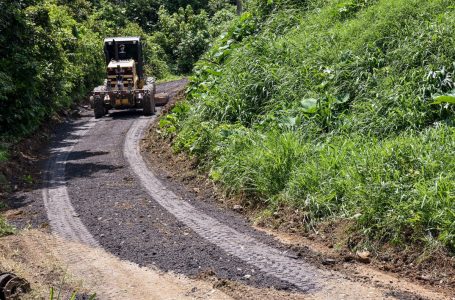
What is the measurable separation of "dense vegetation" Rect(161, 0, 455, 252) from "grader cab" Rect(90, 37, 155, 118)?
693 cm

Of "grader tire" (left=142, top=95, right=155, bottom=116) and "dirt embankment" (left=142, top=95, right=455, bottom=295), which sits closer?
"dirt embankment" (left=142, top=95, right=455, bottom=295)

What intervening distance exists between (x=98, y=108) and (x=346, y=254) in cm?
1771

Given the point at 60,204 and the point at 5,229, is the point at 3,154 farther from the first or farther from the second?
the point at 5,229

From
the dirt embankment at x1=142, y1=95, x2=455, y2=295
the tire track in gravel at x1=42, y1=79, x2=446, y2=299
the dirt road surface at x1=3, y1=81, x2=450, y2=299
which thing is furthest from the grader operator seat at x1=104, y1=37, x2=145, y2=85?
the dirt embankment at x1=142, y1=95, x2=455, y2=295

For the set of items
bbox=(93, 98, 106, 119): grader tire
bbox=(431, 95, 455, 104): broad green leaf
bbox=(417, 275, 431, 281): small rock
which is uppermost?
bbox=(431, 95, 455, 104): broad green leaf

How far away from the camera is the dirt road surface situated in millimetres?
6516

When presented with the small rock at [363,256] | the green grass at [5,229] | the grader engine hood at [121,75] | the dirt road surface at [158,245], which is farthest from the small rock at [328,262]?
the grader engine hood at [121,75]

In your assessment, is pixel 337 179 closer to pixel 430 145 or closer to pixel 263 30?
pixel 430 145

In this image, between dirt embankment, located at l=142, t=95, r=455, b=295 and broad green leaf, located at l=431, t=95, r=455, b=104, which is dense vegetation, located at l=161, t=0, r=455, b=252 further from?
dirt embankment, located at l=142, t=95, r=455, b=295

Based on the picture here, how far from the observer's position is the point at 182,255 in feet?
25.3

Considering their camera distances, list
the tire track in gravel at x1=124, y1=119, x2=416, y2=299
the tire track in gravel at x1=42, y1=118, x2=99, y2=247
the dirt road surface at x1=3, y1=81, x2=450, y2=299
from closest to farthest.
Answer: the tire track in gravel at x1=124, y1=119, x2=416, y2=299, the dirt road surface at x1=3, y1=81, x2=450, y2=299, the tire track in gravel at x1=42, y1=118, x2=99, y2=247

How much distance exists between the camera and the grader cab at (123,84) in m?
23.3

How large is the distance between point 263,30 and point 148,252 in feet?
35.6

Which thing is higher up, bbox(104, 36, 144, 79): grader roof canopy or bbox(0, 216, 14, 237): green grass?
bbox(0, 216, 14, 237): green grass
